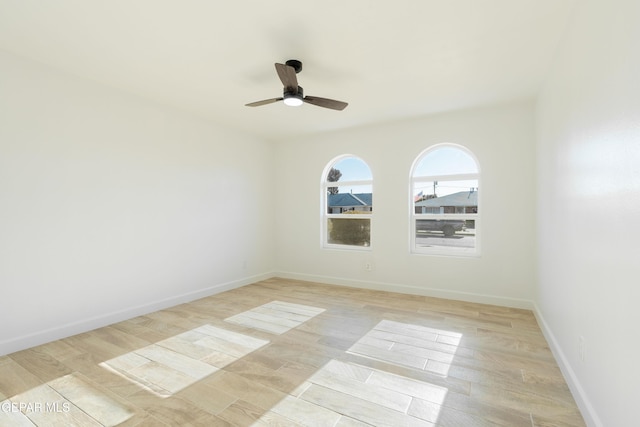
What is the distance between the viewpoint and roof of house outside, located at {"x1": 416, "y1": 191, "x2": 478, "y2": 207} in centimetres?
410

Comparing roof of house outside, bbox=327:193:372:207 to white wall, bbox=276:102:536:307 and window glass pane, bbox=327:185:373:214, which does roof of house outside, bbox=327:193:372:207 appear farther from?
white wall, bbox=276:102:536:307

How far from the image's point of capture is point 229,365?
2354mm

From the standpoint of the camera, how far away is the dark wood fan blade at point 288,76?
232cm

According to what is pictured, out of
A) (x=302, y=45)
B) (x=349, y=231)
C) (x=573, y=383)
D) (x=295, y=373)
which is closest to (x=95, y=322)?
(x=295, y=373)

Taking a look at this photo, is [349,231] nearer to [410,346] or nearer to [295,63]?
[410,346]

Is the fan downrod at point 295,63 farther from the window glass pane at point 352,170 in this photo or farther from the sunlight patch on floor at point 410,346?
the sunlight patch on floor at point 410,346

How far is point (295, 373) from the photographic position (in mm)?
2232

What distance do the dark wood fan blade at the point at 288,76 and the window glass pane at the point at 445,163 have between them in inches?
97.2

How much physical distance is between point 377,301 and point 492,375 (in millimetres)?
1885

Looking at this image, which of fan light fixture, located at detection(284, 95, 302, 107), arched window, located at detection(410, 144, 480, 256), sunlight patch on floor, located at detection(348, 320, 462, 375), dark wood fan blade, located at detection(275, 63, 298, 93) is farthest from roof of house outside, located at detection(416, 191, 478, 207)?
dark wood fan blade, located at detection(275, 63, 298, 93)

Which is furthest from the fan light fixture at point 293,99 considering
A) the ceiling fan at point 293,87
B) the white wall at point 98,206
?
the white wall at point 98,206

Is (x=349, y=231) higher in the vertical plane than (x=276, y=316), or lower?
higher

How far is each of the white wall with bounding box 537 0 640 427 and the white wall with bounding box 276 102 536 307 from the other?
4.20 feet

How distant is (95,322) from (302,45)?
3313 mm
